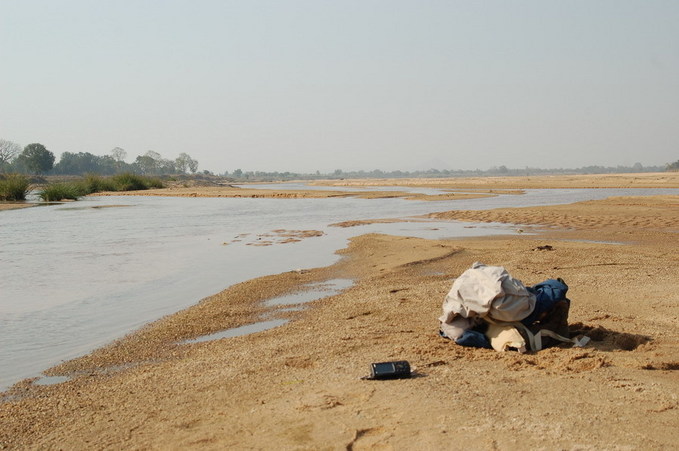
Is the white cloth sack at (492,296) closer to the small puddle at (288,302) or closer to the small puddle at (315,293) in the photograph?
the small puddle at (288,302)

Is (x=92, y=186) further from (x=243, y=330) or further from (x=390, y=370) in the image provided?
(x=390, y=370)

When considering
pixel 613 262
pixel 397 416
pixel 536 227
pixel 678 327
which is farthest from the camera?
pixel 536 227

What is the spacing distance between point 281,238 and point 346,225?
457cm

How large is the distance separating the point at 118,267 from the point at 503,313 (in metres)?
11.7

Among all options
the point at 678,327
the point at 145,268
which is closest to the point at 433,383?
the point at 678,327

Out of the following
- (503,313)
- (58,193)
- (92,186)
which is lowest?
(503,313)

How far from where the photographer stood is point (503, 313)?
245 inches

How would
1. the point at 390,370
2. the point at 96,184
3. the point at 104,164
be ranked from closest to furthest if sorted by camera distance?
the point at 390,370
the point at 96,184
the point at 104,164

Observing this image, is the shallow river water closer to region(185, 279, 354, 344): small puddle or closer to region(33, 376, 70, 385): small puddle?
region(33, 376, 70, 385): small puddle

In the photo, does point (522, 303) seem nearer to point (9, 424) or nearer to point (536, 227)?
point (9, 424)

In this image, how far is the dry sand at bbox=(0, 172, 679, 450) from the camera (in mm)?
4438

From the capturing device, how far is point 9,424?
5191 mm

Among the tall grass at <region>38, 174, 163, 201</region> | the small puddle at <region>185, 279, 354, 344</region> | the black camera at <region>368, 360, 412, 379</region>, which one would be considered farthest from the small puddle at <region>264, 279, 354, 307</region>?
the tall grass at <region>38, 174, 163, 201</region>

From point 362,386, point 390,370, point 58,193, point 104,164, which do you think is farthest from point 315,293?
point 104,164
